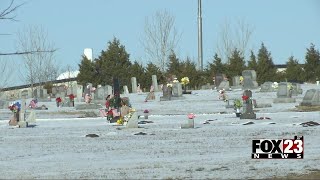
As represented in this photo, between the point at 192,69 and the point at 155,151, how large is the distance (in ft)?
158

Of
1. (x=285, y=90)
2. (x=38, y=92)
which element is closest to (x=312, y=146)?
(x=285, y=90)

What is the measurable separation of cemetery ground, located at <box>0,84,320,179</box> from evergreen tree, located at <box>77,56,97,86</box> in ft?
140

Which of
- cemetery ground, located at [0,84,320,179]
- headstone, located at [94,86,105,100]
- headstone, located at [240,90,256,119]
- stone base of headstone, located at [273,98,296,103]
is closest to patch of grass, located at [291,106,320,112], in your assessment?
stone base of headstone, located at [273,98,296,103]

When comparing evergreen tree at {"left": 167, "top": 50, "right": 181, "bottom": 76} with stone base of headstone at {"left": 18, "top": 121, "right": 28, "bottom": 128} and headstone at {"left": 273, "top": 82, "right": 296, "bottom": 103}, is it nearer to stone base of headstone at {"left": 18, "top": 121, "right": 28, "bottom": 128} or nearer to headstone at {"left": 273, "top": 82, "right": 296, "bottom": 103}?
headstone at {"left": 273, "top": 82, "right": 296, "bottom": 103}

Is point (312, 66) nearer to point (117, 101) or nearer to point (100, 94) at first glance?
point (100, 94)

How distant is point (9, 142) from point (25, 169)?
5746mm

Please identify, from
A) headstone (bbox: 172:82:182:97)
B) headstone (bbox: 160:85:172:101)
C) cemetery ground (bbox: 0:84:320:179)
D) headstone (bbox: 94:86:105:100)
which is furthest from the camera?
headstone (bbox: 172:82:182:97)

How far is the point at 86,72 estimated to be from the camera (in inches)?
2667

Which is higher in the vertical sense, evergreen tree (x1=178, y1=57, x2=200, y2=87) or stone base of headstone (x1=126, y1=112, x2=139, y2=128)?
evergreen tree (x1=178, y1=57, x2=200, y2=87)

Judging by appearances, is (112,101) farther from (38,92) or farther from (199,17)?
(199,17)

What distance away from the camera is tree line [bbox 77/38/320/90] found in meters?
63.1

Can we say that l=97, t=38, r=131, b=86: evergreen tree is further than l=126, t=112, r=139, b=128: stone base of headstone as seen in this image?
Yes

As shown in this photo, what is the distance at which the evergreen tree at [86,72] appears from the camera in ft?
219

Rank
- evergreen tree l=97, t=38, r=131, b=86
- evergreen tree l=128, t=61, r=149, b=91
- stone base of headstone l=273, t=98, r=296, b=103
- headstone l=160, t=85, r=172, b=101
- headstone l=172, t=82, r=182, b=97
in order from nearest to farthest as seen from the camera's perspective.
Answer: stone base of headstone l=273, t=98, r=296, b=103
headstone l=160, t=85, r=172, b=101
headstone l=172, t=82, r=182, b=97
evergreen tree l=128, t=61, r=149, b=91
evergreen tree l=97, t=38, r=131, b=86
